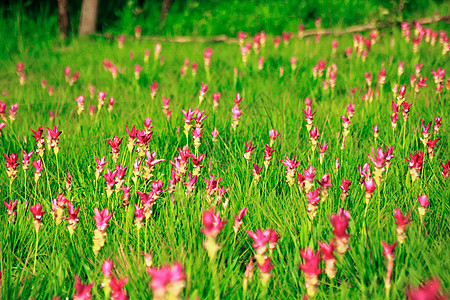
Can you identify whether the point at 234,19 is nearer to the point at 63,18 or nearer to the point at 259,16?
the point at 259,16

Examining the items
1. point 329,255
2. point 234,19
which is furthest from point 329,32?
point 329,255

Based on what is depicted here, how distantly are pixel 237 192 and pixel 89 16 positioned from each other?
290 inches

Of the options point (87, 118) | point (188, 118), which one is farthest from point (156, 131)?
point (87, 118)

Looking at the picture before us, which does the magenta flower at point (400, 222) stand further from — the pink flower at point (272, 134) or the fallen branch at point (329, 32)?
the fallen branch at point (329, 32)

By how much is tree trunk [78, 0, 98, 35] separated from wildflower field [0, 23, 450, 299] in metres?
3.85

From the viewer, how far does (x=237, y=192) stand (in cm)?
241

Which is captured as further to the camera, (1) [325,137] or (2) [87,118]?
(2) [87,118]

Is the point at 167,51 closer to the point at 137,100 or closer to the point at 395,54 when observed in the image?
the point at 137,100

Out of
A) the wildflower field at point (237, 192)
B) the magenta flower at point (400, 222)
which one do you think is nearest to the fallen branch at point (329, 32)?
the wildflower field at point (237, 192)

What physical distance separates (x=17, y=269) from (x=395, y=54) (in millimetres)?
4790

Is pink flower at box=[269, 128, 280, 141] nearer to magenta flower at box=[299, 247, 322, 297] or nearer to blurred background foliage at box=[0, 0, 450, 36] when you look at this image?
magenta flower at box=[299, 247, 322, 297]

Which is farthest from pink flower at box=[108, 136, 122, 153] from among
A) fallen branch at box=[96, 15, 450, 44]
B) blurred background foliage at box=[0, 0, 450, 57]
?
blurred background foliage at box=[0, 0, 450, 57]

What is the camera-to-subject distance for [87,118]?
3.85 metres

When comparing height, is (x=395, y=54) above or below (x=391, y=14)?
A: below
